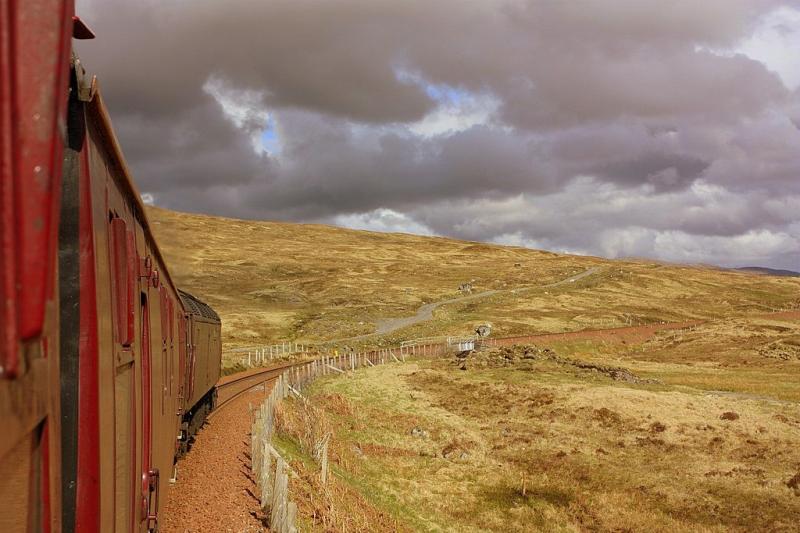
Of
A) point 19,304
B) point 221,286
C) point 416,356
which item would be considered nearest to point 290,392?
point 416,356

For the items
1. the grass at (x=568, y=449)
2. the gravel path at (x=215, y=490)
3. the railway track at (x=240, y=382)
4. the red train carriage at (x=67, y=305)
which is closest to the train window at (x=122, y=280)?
the red train carriage at (x=67, y=305)

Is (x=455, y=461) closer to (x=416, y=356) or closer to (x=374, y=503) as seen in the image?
(x=374, y=503)

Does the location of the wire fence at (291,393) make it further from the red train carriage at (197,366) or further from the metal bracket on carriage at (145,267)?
the metal bracket on carriage at (145,267)

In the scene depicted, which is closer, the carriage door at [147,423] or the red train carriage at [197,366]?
the carriage door at [147,423]

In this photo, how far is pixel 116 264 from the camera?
4.09m

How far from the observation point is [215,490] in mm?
12586

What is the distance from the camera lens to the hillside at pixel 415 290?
69062mm

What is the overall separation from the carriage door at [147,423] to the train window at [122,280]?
124 cm

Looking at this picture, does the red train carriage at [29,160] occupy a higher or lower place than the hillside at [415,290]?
higher

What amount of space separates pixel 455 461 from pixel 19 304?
19.6 metres

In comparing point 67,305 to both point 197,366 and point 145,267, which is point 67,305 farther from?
point 197,366

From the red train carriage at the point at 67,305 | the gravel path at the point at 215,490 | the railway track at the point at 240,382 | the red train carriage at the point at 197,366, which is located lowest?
the railway track at the point at 240,382

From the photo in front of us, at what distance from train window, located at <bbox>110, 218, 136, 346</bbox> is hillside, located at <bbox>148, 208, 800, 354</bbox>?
108 ft

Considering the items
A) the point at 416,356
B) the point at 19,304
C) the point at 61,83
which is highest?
the point at 61,83
